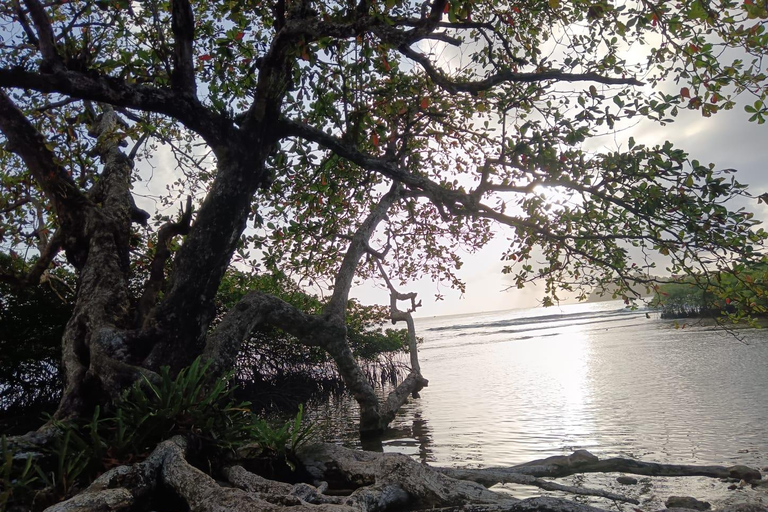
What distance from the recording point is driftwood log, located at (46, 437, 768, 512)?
12.1ft

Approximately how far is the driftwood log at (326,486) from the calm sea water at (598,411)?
1.93 meters

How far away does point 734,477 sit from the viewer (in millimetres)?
5883

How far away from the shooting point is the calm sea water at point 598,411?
7.86 metres

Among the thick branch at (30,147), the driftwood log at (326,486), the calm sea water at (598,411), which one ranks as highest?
the thick branch at (30,147)

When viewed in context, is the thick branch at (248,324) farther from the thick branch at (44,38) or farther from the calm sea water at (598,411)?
the thick branch at (44,38)

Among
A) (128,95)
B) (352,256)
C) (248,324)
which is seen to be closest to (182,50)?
(128,95)

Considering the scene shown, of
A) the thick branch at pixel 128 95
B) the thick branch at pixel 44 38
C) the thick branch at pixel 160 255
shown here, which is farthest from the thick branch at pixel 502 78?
the thick branch at pixel 44 38

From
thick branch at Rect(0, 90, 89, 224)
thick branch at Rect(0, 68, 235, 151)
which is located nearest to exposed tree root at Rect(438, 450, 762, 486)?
thick branch at Rect(0, 68, 235, 151)

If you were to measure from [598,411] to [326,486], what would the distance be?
8.24 m

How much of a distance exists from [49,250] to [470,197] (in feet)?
20.6

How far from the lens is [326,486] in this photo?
16.1 feet

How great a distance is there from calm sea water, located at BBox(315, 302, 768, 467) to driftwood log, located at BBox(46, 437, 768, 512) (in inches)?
76.2

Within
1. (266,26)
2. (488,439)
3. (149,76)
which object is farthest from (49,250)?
(488,439)

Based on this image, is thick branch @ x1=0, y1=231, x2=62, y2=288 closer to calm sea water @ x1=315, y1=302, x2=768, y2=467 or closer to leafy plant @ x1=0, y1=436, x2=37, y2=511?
leafy plant @ x1=0, y1=436, x2=37, y2=511
